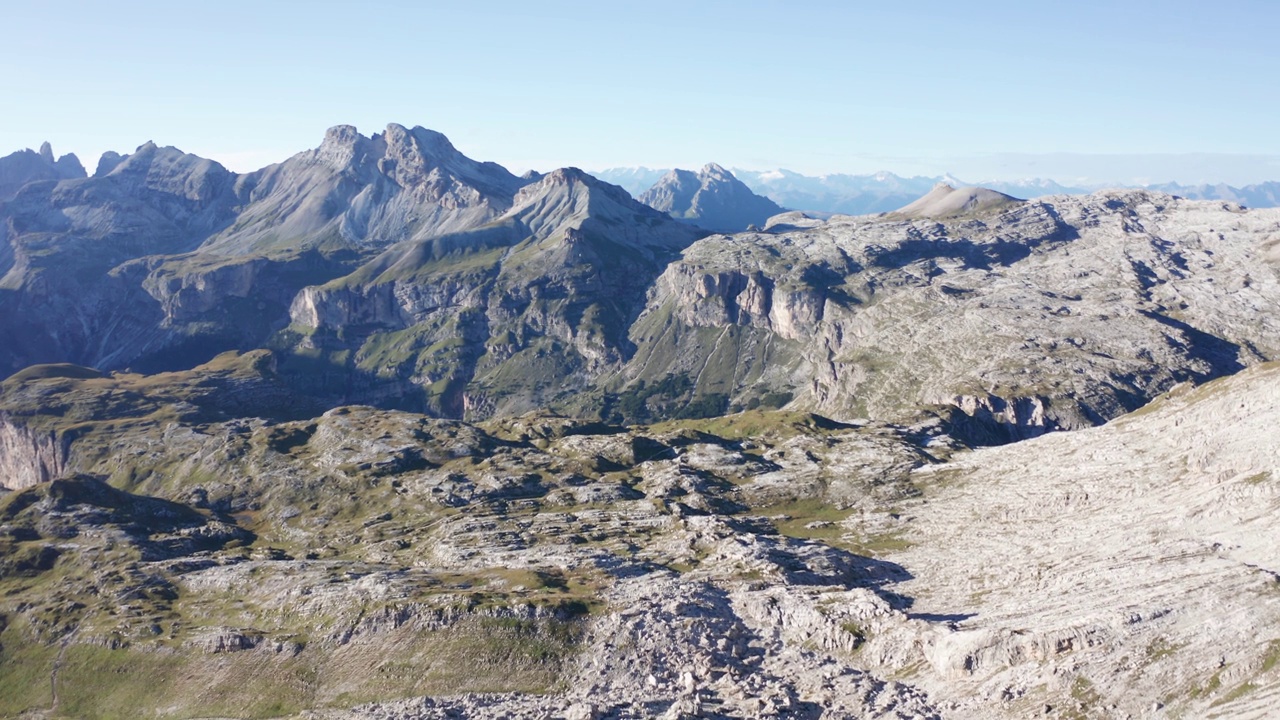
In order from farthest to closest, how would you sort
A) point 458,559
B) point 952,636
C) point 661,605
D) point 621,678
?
point 458,559 < point 661,605 < point 621,678 < point 952,636

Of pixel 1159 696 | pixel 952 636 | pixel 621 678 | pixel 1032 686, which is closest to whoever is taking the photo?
pixel 1159 696

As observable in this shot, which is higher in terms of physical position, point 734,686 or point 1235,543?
point 1235,543

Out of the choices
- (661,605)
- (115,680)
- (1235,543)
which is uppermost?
(1235,543)

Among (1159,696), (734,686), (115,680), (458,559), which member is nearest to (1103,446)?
(1159,696)

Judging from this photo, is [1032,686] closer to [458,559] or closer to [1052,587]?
[1052,587]

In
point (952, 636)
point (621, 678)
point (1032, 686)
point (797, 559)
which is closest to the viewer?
point (1032, 686)

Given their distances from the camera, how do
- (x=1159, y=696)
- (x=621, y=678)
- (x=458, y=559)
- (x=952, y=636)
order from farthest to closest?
(x=458, y=559) → (x=621, y=678) → (x=952, y=636) → (x=1159, y=696)

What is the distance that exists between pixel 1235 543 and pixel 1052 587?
2540 cm

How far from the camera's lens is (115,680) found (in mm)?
143250

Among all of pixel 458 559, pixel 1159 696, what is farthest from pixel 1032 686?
pixel 458 559

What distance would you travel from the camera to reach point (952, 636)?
389 feet

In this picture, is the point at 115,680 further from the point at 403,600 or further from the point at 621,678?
the point at 621,678

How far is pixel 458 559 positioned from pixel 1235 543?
134079 millimetres

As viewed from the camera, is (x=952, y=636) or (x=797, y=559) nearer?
(x=952, y=636)
